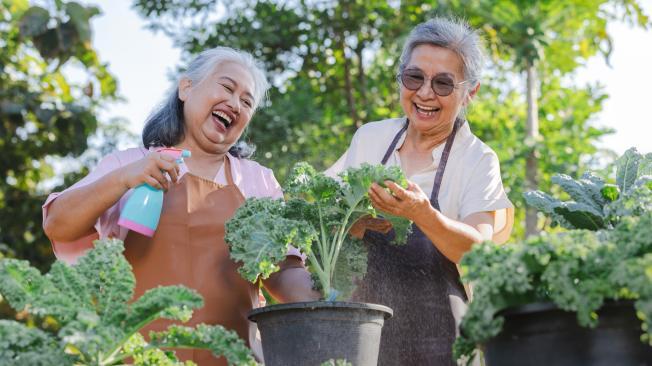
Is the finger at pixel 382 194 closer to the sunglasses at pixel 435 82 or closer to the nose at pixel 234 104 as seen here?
the sunglasses at pixel 435 82

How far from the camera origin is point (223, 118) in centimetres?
321

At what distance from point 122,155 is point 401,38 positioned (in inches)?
328

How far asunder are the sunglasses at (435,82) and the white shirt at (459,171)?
211 millimetres

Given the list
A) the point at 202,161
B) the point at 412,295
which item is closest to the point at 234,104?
the point at 202,161

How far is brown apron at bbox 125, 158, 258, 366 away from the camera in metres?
2.88

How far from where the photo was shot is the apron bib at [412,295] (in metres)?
2.96

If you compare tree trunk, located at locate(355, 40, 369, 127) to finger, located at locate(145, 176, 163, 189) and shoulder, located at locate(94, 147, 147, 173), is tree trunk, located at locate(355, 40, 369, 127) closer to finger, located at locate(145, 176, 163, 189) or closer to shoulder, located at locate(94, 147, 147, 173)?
shoulder, located at locate(94, 147, 147, 173)

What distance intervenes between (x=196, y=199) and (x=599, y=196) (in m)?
1.35

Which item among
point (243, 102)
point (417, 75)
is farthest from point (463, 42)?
point (243, 102)

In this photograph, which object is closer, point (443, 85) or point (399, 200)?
point (399, 200)

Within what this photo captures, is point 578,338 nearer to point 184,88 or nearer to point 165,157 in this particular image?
point 165,157

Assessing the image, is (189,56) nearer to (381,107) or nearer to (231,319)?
(381,107)

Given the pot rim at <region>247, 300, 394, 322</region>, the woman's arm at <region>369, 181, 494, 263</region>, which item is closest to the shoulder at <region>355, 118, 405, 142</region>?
the woman's arm at <region>369, 181, 494, 263</region>

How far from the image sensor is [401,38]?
11.1m
